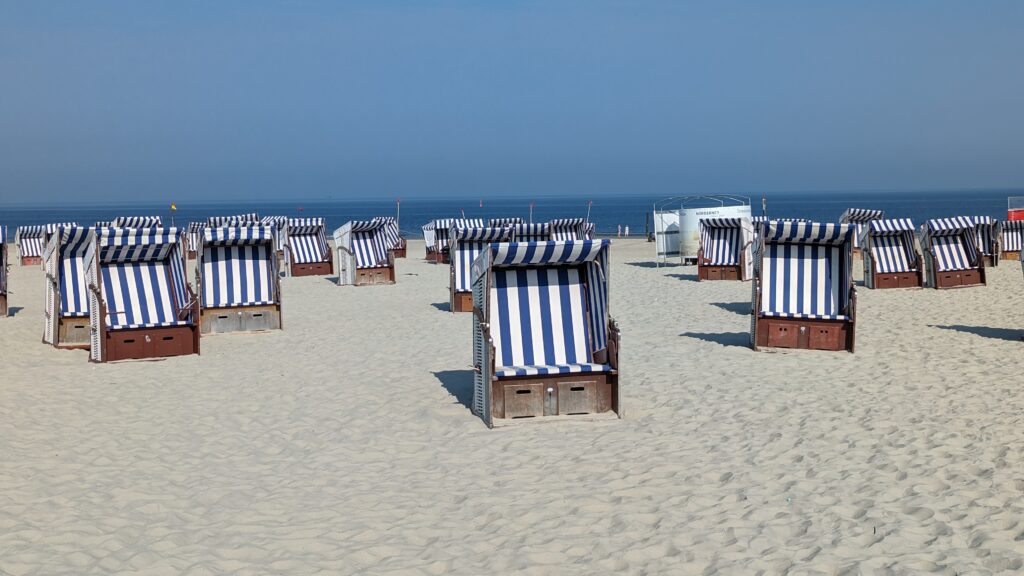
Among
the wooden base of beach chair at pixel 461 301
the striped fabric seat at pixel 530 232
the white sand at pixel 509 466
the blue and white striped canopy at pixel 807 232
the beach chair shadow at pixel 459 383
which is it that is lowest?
the white sand at pixel 509 466

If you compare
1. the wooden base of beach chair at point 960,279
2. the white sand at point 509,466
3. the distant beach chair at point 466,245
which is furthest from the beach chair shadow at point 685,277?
the white sand at point 509,466

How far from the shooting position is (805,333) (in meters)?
10.9

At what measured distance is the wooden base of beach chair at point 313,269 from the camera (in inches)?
911

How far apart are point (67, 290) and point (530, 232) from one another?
6.73m

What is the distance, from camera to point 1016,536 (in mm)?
4930

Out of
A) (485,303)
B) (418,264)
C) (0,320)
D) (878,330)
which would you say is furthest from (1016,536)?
(418,264)

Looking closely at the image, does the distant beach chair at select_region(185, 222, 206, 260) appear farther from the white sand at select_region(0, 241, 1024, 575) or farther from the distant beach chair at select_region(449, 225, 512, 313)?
the distant beach chair at select_region(449, 225, 512, 313)

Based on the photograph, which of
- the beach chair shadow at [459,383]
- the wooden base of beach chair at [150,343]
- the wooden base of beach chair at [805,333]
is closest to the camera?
the beach chair shadow at [459,383]

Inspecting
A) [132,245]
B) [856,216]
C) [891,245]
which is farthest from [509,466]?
[856,216]

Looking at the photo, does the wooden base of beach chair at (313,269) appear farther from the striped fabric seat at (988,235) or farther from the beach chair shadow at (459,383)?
the beach chair shadow at (459,383)

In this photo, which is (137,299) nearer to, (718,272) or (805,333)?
(805,333)

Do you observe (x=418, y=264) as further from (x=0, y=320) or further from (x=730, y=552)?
(x=730, y=552)

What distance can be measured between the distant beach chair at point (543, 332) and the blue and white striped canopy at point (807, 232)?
12.1ft

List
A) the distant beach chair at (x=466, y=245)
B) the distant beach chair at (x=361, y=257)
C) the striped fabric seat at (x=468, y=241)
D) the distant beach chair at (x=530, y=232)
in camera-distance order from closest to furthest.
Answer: the distant beach chair at (x=466, y=245), the striped fabric seat at (x=468, y=241), the distant beach chair at (x=530, y=232), the distant beach chair at (x=361, y=257)
